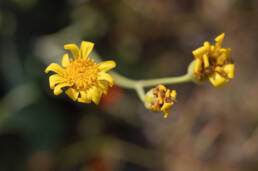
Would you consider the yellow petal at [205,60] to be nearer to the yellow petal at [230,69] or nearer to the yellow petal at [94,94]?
the yellow petal at [230,69]

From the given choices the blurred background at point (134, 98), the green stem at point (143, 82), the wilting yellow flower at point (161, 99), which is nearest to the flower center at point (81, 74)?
the green stem at point (143, 82)

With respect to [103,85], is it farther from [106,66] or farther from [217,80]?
[217,80]

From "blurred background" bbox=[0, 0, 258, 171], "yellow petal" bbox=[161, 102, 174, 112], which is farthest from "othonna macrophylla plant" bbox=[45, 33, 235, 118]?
"blurred background" bbox=[0, 0, 258, 171]

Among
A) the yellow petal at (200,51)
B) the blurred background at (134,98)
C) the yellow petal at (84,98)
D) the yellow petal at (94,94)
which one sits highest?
the blurred background at (134,98)

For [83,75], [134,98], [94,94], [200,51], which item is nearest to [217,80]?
[200,51]

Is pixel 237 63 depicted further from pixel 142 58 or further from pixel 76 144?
pixel 76 144

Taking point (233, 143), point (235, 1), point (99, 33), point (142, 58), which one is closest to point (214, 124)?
point (233, 143)

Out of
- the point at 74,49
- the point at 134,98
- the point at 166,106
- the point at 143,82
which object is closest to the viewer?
the point at 166,106
